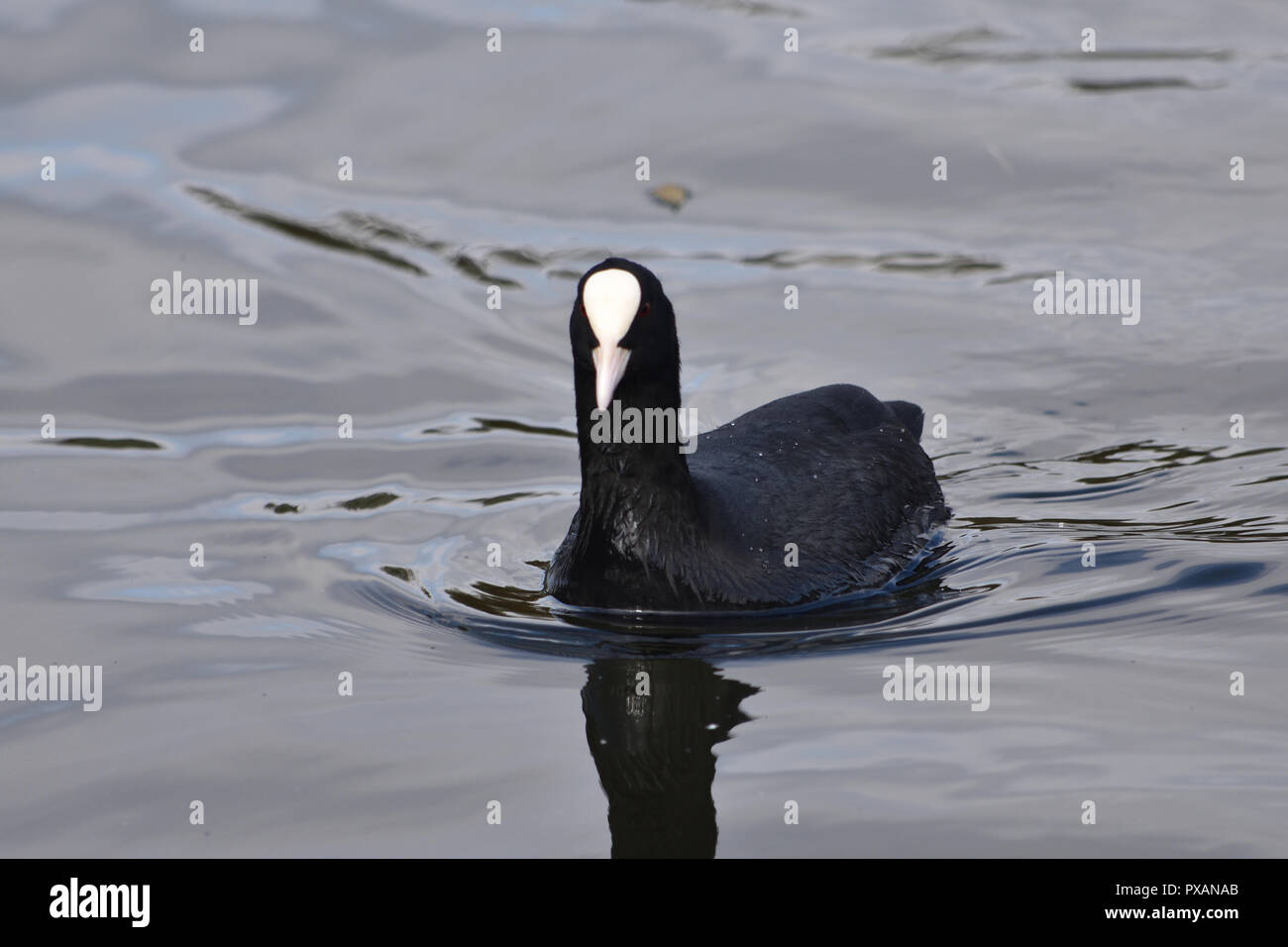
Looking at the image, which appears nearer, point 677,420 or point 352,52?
point 677,420

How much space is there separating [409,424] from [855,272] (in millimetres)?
3113

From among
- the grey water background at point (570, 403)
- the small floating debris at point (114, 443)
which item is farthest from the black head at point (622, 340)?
the small floating debris at point (114, 443)

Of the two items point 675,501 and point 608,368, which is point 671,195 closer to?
point 675,501

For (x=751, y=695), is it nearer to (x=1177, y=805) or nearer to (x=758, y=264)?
(x=1177, y=805)

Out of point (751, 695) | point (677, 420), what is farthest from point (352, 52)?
point (751, 695)

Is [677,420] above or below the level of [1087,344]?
below

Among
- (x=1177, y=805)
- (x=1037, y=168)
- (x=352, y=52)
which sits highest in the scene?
(x=352, y=52)

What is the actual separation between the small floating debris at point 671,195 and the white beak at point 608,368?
226 inches

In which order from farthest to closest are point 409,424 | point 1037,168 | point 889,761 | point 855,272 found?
point 1037,168 < point 855,272 < point 409,424 < point 889,761

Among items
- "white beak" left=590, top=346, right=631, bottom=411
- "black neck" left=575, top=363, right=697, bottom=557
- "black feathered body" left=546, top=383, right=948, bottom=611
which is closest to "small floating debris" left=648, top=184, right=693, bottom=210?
"black feathered body" left=546, top=383, right=948, bottom=611

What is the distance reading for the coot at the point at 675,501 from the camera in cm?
535

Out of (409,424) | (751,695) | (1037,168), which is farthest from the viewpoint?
(1037,168)

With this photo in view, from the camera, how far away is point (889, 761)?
4.50 meters

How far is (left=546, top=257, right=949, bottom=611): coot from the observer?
17.6ft
